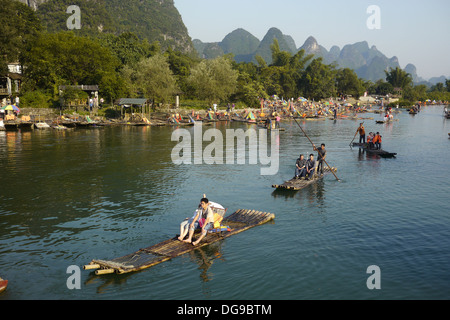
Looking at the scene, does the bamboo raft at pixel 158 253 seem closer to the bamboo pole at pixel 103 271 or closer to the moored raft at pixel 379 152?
the bamboo pole at pixel 103 271

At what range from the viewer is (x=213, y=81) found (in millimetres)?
90875

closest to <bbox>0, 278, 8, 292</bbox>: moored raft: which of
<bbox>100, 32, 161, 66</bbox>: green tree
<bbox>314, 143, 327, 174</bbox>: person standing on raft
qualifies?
<bbox>314, 143, 327, 174</bbox>: person standing on raft

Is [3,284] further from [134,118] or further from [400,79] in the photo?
[400,79]

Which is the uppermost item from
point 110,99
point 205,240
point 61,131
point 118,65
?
point 118,65

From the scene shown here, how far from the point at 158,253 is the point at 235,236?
3.80 meters

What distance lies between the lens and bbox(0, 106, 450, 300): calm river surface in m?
12.2

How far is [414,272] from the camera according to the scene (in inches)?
517

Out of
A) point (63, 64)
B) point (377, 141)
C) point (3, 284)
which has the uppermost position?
point (63, 64)

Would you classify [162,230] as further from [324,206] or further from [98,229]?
[324,206]

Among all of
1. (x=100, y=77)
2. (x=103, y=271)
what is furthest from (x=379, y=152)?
(x=100, y=77)

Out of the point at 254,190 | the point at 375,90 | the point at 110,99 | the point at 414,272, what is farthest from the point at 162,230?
the point at 375,90

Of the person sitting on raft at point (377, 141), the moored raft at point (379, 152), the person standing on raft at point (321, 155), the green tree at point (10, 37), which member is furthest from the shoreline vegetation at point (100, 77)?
the person standing on raft at point (321, 155)
